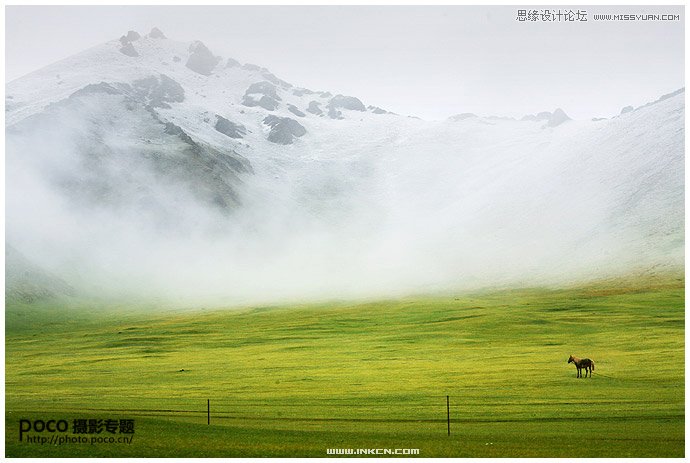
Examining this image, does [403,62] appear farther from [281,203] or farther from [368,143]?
[368,143]

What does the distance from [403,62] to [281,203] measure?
107823 mm

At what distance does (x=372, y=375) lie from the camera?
213 feet

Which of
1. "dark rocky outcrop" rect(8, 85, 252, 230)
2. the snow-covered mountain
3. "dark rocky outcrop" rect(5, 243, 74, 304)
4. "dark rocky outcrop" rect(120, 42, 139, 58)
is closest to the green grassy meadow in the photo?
"dark rocky outcrop" rect(5, 243, 74, 304)

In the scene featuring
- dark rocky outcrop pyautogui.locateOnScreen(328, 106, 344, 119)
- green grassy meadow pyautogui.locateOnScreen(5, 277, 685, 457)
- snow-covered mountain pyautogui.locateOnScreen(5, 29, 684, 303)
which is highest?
dark rocky outcrop pyautogui.locateOnScreen(328, 106, 344, 119)

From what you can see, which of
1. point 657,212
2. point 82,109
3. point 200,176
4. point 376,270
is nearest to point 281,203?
point 200,176

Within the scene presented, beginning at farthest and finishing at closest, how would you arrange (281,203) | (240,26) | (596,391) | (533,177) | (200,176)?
(200,176), (281,203), (533,177), (240,26), (596,391)

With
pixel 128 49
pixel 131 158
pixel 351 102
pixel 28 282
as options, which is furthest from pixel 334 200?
pixel 28 282

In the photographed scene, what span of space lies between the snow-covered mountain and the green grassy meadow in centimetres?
1955

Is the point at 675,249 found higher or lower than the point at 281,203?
lower

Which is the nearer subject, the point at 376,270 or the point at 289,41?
the point at 289,41

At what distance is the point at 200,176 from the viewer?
609 feet

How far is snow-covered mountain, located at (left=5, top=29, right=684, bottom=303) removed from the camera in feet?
420

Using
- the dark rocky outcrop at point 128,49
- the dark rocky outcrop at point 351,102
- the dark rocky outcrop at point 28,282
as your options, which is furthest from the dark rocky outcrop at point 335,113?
the dark rocky outcrop at point 28,282

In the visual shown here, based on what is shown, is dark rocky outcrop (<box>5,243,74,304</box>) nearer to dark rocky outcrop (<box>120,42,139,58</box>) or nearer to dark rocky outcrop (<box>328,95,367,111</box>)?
dark rocky outcrop (<box>120,42,139,58</box>)
